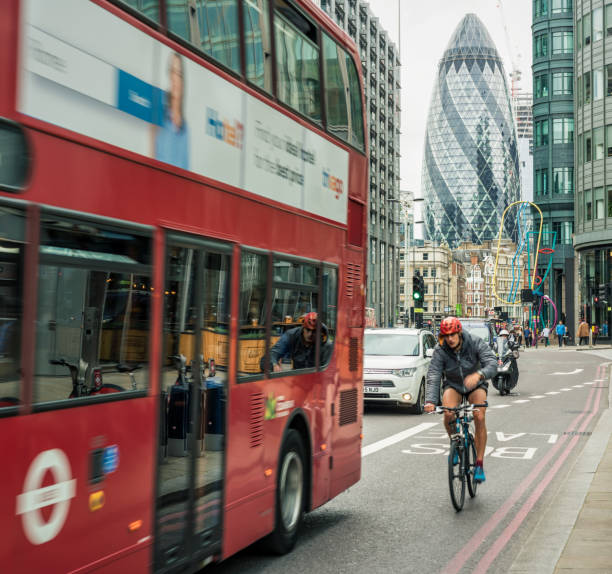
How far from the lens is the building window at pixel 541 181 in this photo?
277 ft

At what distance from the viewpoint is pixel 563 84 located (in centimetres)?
8125

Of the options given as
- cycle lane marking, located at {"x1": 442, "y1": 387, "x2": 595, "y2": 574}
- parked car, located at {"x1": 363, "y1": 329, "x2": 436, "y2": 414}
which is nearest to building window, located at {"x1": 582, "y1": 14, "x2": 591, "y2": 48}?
parked car, located at {"x1": 363, "y1": 329, "x2": 436, "y2": 414}

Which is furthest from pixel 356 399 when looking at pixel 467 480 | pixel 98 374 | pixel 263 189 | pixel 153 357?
pixel 98 374

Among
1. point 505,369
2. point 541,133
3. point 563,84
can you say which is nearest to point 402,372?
point 505,369

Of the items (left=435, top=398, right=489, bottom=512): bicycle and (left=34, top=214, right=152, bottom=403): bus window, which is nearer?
(left=34, top=214, right=152, bottom=403): bus window

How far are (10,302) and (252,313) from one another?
8.83 feet

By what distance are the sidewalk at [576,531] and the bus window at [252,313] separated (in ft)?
7.20

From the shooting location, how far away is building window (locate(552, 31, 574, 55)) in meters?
80.8

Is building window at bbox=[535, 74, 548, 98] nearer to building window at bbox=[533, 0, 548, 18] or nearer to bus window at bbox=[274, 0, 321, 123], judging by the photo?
building window at bbox=[533, 0, 548, 18]

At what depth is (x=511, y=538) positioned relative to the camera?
299 inches

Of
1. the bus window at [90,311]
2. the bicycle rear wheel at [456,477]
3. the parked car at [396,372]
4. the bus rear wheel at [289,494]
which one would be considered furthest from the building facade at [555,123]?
the bus window at [90,311]

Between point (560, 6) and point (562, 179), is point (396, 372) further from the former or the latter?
point (560, 6)

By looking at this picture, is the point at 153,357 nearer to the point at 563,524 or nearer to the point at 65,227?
the point at 65,227

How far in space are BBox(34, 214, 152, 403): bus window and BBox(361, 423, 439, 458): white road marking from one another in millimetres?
8318
